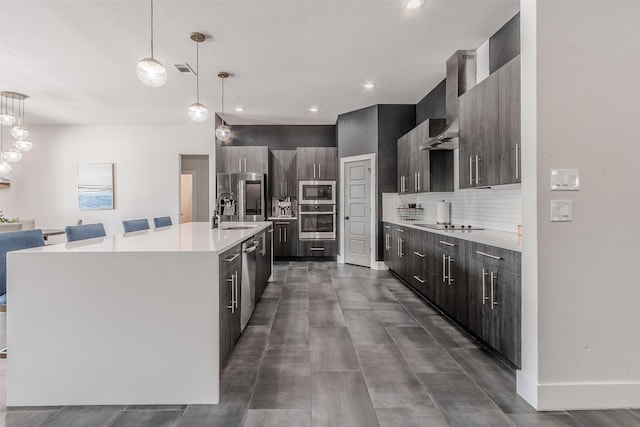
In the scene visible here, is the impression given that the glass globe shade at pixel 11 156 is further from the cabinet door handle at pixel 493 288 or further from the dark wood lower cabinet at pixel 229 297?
the cabinet door handle at pixel 493 288

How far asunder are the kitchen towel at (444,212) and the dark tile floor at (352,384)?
145 centimetres

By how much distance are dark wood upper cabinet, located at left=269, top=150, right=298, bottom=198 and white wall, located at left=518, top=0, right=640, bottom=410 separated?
17.4 ft

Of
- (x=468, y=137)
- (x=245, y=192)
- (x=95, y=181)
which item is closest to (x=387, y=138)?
(x=468, y=137)

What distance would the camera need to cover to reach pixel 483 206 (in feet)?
11.8

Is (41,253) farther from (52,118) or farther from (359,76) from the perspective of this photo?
(52,118)

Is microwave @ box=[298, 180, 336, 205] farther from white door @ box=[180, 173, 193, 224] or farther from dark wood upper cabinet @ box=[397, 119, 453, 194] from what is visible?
white door @ box=[180, 173, 193, 224]

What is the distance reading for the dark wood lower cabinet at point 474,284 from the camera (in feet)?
6.81

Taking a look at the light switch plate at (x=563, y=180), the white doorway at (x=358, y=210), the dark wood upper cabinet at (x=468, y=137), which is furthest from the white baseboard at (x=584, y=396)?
the white doorway at (x=358, y=210)

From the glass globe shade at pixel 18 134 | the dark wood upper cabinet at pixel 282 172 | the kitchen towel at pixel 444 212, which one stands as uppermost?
the glass globe shade at pixel 18 134

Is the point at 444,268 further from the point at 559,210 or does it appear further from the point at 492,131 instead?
the point at 559,210

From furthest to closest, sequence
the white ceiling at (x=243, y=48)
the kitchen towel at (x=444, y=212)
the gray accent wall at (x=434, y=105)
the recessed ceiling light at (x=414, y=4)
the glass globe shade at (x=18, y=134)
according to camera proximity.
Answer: the glass globe shade at (x=18, y=134)
the gray accent wall at (x=434, y=105)
the kitchen towel at (x=444, y=212)
the white ceiling at (x=243, y=48)
the recessed ceiling light at (x=414, y=4)

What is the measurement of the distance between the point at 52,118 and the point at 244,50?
5106mm

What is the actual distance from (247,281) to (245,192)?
3731 mm

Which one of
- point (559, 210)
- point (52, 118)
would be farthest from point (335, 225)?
point (52, 118)
